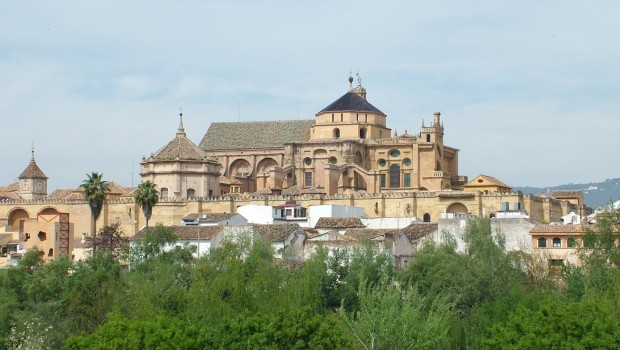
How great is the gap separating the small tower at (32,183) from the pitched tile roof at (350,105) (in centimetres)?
1931

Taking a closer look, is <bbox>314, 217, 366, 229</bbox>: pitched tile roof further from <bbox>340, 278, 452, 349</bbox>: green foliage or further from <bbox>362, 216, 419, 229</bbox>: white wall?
<bbox>340, 278, 452, 349</bbox>: green foliage

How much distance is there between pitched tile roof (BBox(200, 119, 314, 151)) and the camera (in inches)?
3568

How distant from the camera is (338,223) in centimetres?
6819

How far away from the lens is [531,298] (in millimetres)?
46188

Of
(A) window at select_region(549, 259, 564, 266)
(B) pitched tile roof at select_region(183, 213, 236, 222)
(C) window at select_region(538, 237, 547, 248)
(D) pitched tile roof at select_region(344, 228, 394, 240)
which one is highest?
(B) pitched tile roof at select_region(183, 213, 236, 222)

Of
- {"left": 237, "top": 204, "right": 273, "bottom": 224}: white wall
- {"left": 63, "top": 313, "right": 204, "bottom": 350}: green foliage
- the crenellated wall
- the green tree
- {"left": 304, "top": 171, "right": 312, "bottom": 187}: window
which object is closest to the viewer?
{"left": 63, "top": 313, "right": 204, "bottom": 350}: green foliage

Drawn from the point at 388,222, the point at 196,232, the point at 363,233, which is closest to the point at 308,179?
the point at 388,222

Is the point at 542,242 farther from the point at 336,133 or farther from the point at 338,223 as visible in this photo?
the point at 336,133

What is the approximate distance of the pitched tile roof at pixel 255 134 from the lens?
90625 millimetres

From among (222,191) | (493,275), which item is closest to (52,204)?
(222,191)

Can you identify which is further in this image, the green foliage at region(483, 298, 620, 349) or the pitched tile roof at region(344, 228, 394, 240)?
the pitched tile roof at region(344, 228, 394, 240)

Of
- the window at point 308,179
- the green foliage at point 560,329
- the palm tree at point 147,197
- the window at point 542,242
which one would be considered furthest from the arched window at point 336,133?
the green foliage at point 560,329

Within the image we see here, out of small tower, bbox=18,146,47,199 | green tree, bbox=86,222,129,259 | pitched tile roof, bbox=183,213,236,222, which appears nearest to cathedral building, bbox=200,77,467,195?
pitched tile roof, bbox=183,213,236,222

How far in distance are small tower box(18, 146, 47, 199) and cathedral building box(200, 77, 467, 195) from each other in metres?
10.9
